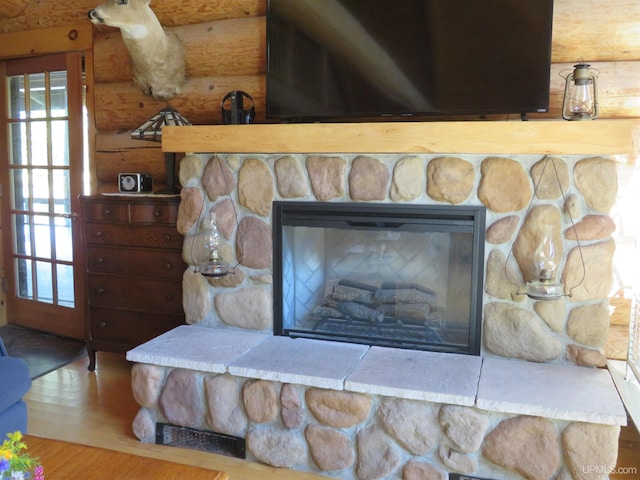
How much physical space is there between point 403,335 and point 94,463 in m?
1.47

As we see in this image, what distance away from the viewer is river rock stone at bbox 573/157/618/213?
2158 mm

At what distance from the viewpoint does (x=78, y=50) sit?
138 inches

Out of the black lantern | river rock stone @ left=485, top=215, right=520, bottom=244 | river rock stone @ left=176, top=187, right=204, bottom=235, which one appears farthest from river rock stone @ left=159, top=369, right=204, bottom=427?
the black lantern

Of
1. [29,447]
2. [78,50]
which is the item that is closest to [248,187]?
[29,447]

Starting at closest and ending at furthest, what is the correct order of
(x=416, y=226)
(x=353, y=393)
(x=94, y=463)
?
(x=94, y=463)
(x=353, y=393)
(x=416, y=226)

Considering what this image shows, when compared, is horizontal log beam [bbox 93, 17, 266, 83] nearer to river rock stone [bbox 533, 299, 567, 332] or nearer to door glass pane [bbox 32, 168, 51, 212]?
door glass pane [bbox 32, 168, 51, 212]

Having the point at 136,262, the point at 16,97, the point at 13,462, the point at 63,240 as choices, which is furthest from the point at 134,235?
the point at 13,462

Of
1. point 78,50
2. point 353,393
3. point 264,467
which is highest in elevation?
point 78,50

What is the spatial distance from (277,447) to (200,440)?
0.40m

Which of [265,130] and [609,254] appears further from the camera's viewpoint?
[265,130]

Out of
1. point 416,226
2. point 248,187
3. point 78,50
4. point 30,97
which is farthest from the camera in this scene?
point 30,97

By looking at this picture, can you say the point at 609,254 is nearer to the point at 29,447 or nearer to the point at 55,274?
the point at 29,447

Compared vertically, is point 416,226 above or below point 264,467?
above

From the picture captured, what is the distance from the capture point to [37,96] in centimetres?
381
